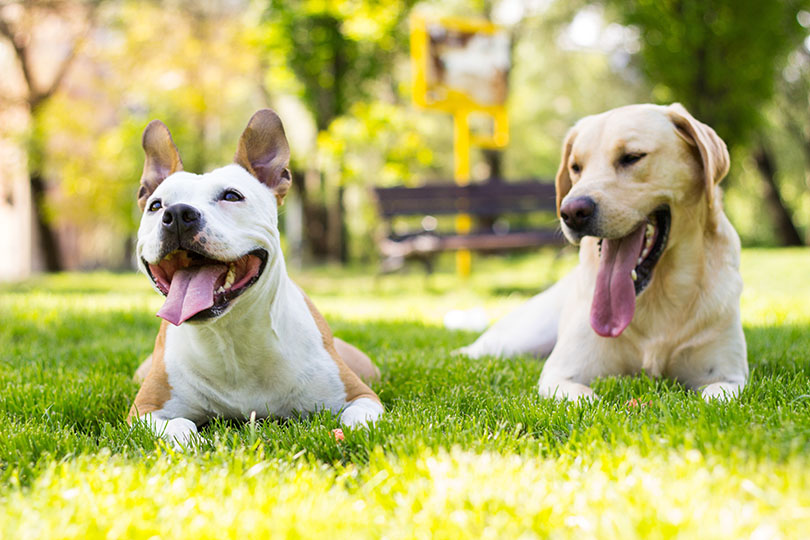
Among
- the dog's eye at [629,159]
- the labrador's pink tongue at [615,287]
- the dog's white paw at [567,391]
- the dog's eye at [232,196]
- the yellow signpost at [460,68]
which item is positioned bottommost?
the dog's white paw at [567,391]

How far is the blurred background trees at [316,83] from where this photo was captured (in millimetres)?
15414

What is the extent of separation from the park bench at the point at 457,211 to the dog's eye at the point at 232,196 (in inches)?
260

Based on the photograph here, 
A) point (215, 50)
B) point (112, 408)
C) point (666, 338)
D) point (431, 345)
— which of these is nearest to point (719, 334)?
point (666, 338)

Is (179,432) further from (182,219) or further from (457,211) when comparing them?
(457,211)

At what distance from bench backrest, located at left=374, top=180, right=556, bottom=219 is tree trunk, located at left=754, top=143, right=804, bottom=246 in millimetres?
11058

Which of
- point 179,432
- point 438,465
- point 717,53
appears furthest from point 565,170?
point 717,53

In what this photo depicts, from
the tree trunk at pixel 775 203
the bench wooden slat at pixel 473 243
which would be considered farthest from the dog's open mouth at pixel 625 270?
the tree trunk at pixel 775 203

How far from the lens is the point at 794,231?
774 inches

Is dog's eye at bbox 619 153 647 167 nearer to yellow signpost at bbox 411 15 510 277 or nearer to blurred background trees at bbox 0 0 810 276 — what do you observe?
yellow signpost at bbox 411 15 510 277

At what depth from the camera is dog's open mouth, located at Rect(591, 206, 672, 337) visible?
348 cm

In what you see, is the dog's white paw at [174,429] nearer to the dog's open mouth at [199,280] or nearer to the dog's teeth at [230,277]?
the dog's open mouth at [199,280]

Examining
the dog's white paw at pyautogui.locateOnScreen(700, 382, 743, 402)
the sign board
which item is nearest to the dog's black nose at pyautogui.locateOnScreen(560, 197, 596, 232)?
the dog's white paw at pyautogui.locateOnScreen(700, 382, 743, 402)

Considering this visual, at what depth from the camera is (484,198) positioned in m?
11.4

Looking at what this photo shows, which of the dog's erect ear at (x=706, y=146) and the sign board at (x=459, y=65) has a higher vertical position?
the sign board at (x=459, y=65)
